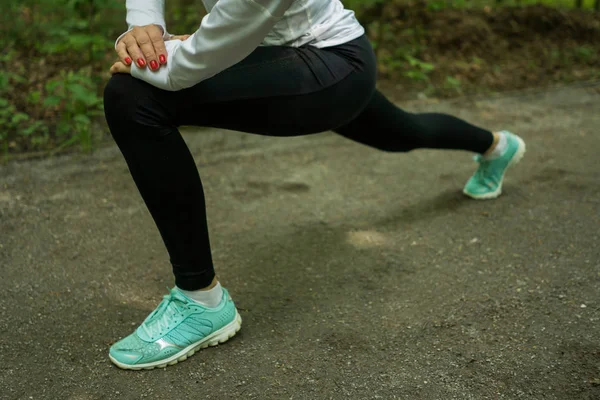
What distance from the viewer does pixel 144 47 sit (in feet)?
5.32

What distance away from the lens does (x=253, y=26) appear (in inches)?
57.4

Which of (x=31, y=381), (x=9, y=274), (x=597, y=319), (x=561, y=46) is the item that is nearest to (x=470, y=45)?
(x=561, y=46)

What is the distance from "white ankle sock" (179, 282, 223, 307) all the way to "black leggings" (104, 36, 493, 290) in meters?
0.02

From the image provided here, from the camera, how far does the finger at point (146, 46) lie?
5.19 feet

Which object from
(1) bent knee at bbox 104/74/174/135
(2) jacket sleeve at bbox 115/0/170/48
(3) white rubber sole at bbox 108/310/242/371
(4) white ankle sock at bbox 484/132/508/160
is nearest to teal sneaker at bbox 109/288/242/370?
(3) white rubber sole at bbox 108/310/242/371

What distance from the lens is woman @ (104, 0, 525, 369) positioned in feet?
5.02

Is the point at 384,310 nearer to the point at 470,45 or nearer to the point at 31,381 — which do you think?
the point at 31,381

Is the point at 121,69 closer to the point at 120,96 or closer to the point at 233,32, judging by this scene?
the point at 120,96

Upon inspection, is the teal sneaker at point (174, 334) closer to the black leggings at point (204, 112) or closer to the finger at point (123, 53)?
the black leggings at point (204, 112)

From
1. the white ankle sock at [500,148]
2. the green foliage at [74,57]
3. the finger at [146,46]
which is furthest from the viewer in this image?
the green foliage at [74,57]

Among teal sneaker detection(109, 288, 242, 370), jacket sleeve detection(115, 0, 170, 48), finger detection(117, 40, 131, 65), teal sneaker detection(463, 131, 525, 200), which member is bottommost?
teal sneaker detection(463, 131, 525, 200)

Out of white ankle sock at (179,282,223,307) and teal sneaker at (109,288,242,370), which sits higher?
white ankle sock at (179,282,223,307)

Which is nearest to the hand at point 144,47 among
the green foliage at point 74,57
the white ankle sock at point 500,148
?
the white ankle sock at point 500,148

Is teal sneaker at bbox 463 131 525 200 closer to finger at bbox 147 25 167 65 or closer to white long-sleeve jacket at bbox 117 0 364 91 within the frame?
white long-sleeve jacket at bbox 117 0 364 91
